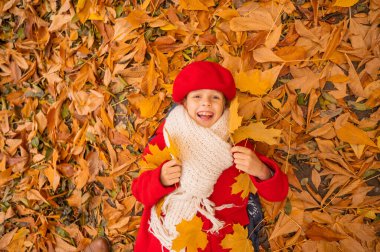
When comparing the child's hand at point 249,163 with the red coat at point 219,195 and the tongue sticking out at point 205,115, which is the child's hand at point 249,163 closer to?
the red coat at point 219,195

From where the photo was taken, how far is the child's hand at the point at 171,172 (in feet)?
3.57

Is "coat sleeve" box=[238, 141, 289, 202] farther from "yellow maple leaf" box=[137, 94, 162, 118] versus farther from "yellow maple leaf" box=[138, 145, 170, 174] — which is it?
"yellow maple leaf" box=[137, 94, 162, 118]

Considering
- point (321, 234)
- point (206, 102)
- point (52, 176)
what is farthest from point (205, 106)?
point (52, 176)

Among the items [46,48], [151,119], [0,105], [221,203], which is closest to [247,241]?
[221,203]

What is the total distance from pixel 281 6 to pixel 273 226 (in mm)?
913

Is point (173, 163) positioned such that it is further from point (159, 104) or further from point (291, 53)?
point (291, 53)

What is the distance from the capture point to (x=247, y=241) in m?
1.15

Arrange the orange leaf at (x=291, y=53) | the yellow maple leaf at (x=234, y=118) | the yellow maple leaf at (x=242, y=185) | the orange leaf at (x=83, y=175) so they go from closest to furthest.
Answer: the yellow maple leaf at (x=234, y=118)
the yellow maple leaf at (x=242, y=185)
the orange leaf at (x=291, y=53)
the orange leaf at (x=83, y=175)

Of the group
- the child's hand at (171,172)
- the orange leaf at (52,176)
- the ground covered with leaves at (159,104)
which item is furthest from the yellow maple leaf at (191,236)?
the orange leaf at (52,176)

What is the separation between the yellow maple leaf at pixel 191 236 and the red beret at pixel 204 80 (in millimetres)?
455

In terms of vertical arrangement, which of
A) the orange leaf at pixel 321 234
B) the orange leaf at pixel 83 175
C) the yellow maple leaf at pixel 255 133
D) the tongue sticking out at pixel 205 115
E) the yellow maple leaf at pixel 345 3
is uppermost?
the yellow maple leaf at pixel 345 3

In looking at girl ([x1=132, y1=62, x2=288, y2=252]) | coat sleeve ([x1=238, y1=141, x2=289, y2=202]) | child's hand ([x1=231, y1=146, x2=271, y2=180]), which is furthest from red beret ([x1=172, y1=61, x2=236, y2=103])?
coat sleeve ([x1=238, y1=141, x2=289, y2=202])

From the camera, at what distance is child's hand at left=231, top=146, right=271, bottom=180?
3.53 ft

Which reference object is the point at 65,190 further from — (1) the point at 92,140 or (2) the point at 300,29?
(2) the point at 300,29
